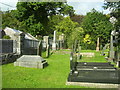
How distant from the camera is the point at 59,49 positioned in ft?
71.7

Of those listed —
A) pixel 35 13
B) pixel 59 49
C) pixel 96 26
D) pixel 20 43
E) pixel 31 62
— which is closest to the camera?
pixel 31 62

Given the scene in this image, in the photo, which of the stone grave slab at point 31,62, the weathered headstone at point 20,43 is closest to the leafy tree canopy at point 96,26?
the weathered headstone at point 20,43

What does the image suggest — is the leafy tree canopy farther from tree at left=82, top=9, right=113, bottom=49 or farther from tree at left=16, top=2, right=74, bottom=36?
tree at left=16, top=2, right=74, bottom=36

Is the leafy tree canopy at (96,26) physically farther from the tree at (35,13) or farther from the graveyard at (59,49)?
the tree at (35,13)

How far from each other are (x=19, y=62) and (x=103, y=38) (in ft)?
59.3

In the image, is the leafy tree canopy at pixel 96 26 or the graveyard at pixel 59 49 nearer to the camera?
the graveyard at pixel 59 49

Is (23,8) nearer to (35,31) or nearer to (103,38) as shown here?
(35,31)

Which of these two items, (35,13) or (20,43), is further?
(35,13)

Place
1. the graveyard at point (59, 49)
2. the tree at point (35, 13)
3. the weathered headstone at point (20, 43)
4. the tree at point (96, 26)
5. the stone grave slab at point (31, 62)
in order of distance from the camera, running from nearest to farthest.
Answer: the graveyard at point (59, 49) → the stone grave slab at point (31, 62) → the weathered headstone at point (20, 43) → the tree at point (35, 13) → the tree at point (96, 26)

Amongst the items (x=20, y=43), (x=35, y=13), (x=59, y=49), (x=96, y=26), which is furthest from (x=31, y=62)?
(x=96, y=26)

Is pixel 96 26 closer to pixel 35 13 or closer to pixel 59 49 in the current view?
pixel 59 49

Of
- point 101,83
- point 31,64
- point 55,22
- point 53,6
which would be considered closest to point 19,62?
point 31,64

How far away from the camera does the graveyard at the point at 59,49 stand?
537cm

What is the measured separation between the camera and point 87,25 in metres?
25.7
